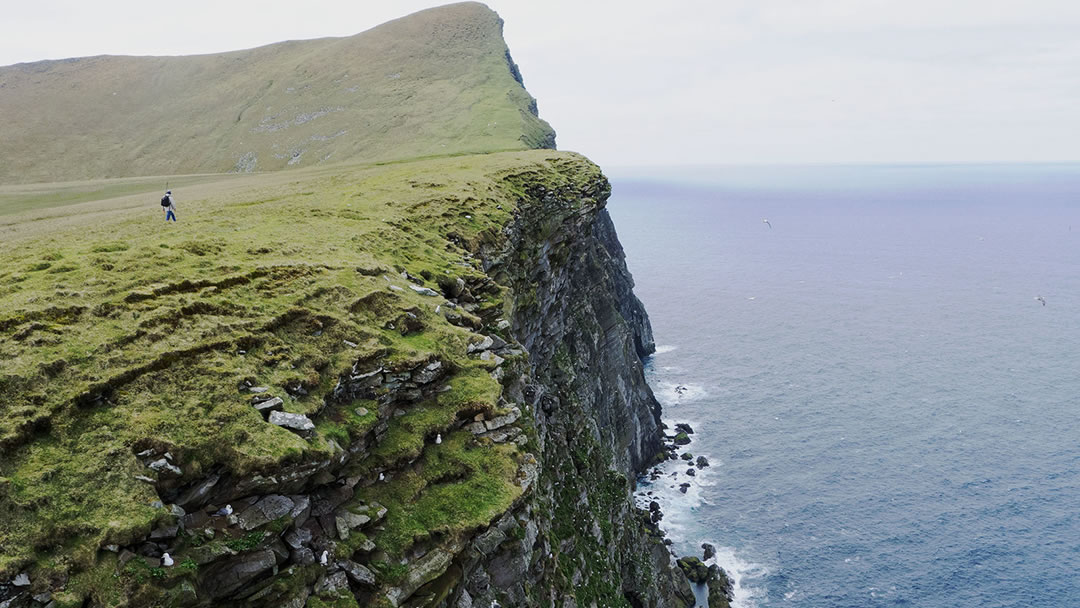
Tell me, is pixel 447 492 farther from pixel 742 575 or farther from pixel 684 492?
pixel 684 492

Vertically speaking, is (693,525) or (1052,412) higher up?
(1052,412)

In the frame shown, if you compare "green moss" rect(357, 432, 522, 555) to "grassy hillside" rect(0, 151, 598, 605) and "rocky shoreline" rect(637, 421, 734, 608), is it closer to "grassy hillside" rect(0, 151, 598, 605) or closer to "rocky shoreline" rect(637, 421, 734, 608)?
"grassy hillside" rect(0, 151, 598, 605)

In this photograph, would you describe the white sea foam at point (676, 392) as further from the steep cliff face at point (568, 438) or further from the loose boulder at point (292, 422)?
the loose boulder at point (292, 422)

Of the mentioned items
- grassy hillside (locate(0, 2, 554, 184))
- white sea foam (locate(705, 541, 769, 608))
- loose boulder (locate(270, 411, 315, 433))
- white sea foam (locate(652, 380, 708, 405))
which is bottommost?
white sea foam (locate(705, 541, 769, 608))

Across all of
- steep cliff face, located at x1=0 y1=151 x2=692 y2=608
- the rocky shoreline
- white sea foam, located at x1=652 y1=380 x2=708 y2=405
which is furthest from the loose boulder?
white sea foam, located at x1=652 y1=380 x2=708 y2=405

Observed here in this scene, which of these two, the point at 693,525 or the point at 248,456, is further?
the point at 693,525

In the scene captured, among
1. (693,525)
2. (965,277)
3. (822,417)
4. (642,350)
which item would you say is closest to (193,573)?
(693,525)

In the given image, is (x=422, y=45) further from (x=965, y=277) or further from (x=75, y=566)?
(x=75, y=566)

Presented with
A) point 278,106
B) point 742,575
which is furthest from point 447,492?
point 278,106
